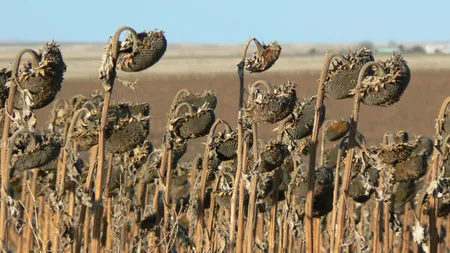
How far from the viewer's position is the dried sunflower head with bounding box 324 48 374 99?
5117mm

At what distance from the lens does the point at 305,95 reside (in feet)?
119

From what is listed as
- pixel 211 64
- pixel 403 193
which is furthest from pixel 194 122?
pixel 211 64

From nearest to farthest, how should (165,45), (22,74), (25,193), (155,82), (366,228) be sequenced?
(22,74)
(165,45)
(25,193)
(366,228)
(155,82)

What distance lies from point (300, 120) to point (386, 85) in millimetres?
687

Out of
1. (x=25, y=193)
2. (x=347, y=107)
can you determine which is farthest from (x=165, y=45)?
(x=347, y=107)

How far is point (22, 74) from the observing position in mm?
4824

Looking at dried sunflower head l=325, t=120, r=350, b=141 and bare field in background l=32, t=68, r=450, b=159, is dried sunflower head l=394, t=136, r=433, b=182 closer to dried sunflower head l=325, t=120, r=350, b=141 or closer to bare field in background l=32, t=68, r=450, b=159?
dried sunflower head l=325, t=120, r=350, b=141

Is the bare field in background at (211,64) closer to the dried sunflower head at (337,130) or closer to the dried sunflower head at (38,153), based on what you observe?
the dried sunflower head at (337,130)

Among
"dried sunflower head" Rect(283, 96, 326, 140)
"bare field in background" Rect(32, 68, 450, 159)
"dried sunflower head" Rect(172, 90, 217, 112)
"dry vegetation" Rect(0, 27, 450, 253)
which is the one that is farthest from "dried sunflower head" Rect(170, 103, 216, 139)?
"bare field in background" Rect(32, 68, 450, 159)

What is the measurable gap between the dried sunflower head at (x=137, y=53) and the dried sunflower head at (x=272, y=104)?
0.53 metres

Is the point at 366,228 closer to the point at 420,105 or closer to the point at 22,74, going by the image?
the point at 22,74

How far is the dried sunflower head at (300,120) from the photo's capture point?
558cm

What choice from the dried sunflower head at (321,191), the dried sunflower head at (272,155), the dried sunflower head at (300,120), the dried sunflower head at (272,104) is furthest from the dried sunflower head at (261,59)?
the dried sunflower head at (321,191)

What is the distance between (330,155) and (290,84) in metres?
2.38
